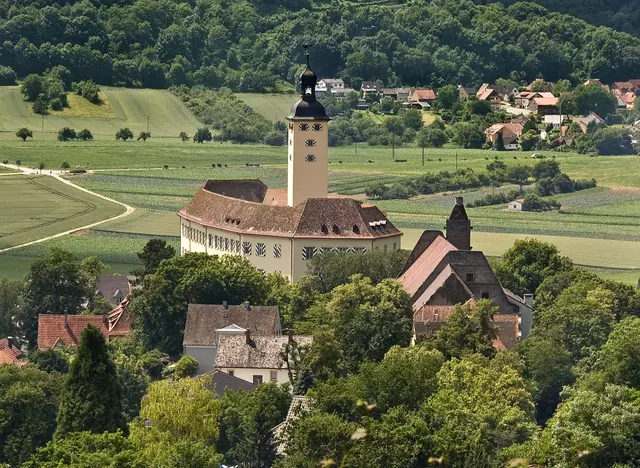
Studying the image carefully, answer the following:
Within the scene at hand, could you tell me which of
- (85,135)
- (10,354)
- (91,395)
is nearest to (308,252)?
(10,354)

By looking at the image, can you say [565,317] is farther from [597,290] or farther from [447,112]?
[447,112]

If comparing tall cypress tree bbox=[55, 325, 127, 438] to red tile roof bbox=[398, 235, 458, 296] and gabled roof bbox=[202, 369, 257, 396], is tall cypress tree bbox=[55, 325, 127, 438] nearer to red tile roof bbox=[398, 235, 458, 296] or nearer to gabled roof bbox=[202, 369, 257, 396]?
gabled roof bbox=[202, 369, 257, 396]

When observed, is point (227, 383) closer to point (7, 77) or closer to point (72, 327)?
point (72, 327)

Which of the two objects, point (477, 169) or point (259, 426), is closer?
point (259, 426)

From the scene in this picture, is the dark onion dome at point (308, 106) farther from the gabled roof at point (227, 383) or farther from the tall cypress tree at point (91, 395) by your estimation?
the tall cypress tree at point (91, 395)

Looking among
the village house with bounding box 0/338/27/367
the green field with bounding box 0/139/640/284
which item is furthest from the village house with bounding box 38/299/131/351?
the green field with bounding box 0/139/640/284

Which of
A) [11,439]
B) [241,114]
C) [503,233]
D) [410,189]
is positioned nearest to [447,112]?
[241,114]
